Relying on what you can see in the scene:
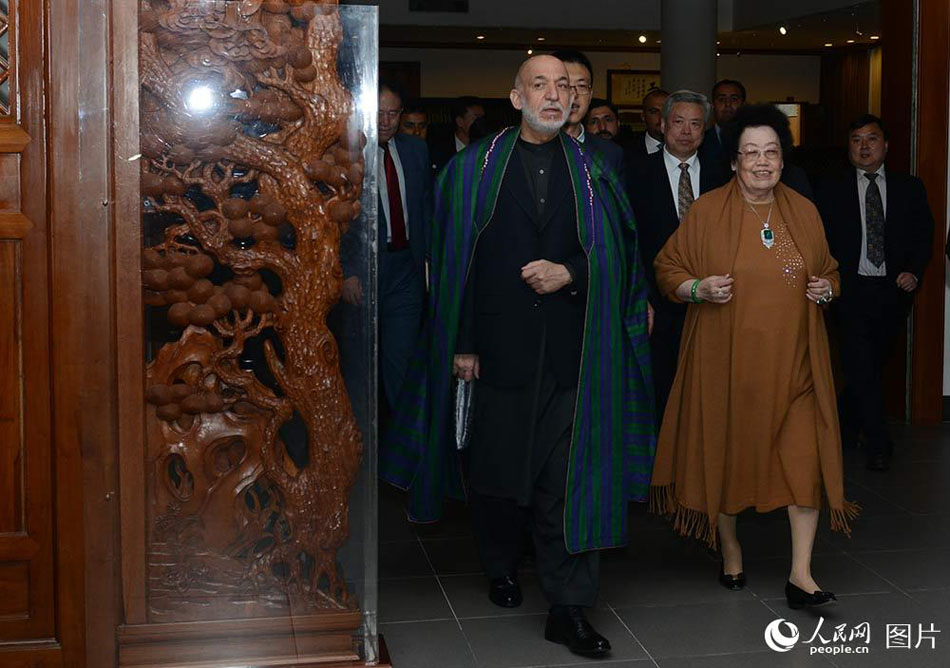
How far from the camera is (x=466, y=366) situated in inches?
156

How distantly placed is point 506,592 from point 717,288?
1148mm

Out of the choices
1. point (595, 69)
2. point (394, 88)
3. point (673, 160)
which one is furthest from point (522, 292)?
point (595, 69)

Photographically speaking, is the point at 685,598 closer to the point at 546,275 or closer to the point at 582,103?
the point at 546,275

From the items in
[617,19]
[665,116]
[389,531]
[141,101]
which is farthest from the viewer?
[617,19]

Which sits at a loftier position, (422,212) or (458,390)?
(422,212)

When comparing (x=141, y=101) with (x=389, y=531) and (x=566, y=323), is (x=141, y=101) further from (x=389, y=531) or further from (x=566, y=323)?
(x=389, y=531)

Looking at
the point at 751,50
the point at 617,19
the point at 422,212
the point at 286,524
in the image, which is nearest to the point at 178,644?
the point at 286,524

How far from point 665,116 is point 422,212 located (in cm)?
112

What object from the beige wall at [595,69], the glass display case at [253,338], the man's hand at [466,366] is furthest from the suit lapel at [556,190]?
the beige wall at [595,69]

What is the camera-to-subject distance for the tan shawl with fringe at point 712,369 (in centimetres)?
405

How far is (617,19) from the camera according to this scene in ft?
42.8

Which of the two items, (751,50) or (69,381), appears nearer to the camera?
(69,381)

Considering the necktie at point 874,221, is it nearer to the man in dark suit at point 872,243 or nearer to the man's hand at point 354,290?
the man in dark suit at point 872,243

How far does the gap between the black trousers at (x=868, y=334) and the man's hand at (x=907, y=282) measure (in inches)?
1.1
